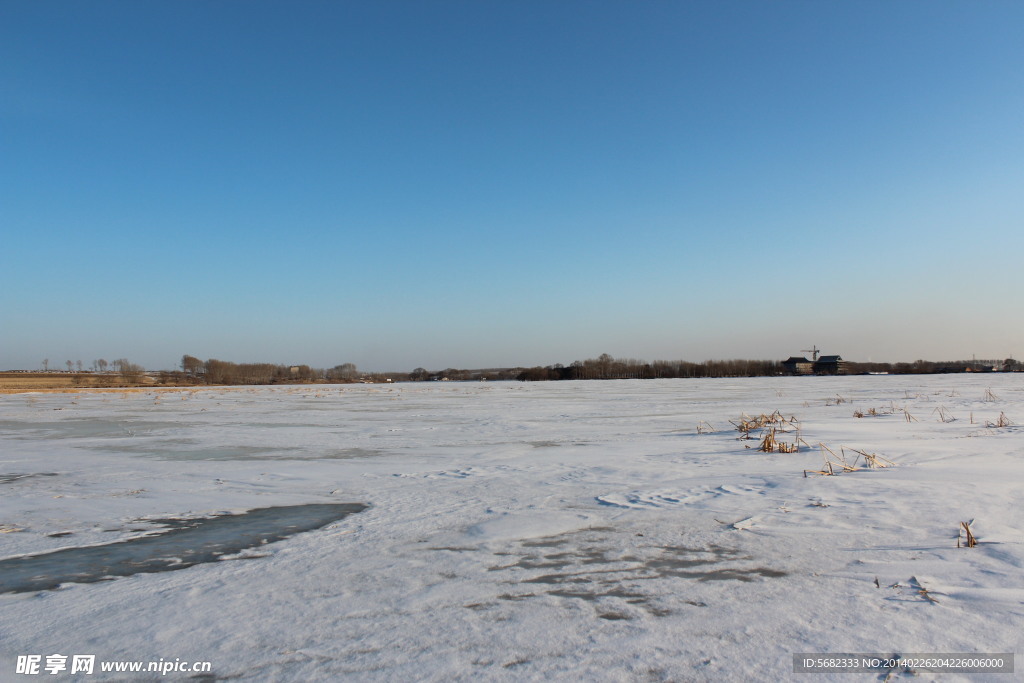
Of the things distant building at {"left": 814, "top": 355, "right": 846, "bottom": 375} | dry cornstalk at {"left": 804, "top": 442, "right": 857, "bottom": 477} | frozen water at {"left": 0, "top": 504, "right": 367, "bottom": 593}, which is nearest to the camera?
frozen water at {"left": 0, "top": 504, "right": 367, "bottom": 593}

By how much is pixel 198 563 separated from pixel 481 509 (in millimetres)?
2087

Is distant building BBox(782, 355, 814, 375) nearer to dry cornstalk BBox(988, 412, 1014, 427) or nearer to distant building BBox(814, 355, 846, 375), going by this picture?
distant building BBox(814, 355, 846, 375)

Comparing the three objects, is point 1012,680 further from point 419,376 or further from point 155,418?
point 419,376

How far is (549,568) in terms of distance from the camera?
3391 millimetres

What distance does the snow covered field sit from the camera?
7.76 ft

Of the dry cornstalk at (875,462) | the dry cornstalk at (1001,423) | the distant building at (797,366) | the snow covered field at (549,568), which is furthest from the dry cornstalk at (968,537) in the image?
the distant building at (797,366)

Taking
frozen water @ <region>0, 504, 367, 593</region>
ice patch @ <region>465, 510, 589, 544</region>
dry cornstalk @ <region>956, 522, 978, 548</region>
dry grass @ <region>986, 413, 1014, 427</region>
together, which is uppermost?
dry grass @ <region>986, 413, 1014, 427</region>

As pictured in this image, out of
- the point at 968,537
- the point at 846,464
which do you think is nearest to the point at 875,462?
the point at 846,464

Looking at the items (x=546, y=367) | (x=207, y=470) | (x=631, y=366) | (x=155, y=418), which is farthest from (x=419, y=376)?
(x=207, y=470)

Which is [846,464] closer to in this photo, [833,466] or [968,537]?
[833,466]

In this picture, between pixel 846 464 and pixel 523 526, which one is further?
pixel 846 464

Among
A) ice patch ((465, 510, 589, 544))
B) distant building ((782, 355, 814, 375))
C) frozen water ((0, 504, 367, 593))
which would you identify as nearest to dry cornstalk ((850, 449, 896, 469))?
ice patch ((465, 510, 589, 544))

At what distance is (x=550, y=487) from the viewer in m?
5.71

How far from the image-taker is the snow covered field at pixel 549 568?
7.76 feet
